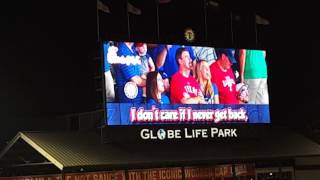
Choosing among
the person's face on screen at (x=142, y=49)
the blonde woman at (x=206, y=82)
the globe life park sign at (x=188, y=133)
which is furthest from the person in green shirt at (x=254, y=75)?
the person's face on screen at (x=142, y=49)

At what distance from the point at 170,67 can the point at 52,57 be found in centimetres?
679

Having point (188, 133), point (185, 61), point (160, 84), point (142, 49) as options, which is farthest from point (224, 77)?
point (142, 49)

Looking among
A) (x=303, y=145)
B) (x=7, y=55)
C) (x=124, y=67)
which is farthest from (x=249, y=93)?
(x=7, y=55)

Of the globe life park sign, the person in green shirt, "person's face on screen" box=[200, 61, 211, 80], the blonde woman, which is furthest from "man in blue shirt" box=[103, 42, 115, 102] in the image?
the person in green shirt

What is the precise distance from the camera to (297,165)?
23.7m

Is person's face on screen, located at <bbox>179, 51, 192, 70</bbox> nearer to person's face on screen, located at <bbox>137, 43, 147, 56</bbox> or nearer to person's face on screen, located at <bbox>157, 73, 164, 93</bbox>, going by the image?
person's face on screen, located at <bbox>157, 73, 164, 93</bbox>

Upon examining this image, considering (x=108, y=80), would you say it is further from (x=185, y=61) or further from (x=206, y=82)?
(x=206, y=82)

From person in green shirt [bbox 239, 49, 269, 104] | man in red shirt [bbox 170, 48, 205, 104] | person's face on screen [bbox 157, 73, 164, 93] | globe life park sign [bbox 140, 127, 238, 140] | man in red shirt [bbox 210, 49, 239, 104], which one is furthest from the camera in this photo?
person in green shirt [bbox 239, 49, 269, 104]

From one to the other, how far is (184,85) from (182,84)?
6 cm

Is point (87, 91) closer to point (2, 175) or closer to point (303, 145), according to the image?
point (2, 175)

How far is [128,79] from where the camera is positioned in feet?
57.4

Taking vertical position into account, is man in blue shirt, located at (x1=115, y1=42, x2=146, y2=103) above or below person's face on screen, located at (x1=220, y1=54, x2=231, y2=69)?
below

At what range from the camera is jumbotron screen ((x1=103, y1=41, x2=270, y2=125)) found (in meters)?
17.4

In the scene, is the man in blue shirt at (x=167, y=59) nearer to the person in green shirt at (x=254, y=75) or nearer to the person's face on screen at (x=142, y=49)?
the person's face on screen at (x=142, y=49)
